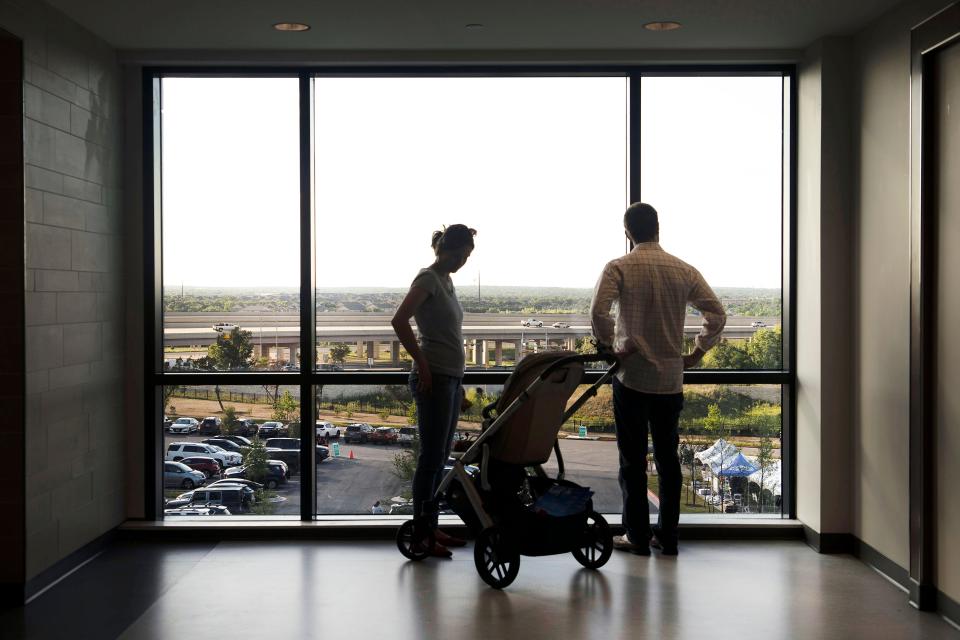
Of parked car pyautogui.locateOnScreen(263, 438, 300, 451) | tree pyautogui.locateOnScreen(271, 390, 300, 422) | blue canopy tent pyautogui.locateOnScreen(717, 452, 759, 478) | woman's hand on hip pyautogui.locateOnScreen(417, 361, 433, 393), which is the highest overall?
woman's hand on hip pyautogui.locateOnScreen(417, 361, 433, 393)

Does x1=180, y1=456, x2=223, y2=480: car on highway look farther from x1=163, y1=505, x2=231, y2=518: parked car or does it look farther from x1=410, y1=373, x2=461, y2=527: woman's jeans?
x1=410, y1=373, x2=461, y2=527: woman's jeans

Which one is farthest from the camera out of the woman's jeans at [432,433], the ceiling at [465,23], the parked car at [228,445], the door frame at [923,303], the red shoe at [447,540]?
the parked car at [228,445]

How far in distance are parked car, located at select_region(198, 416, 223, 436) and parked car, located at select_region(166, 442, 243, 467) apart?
0.06 m

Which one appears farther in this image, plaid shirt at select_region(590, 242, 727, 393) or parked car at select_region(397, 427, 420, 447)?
parked car at select_region(397, 427, 420, 447)

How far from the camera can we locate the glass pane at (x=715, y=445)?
477cm

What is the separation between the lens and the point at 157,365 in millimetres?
4746

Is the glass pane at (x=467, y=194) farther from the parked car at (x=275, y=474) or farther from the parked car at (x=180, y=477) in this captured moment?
the parked car at (x=180, y=477)

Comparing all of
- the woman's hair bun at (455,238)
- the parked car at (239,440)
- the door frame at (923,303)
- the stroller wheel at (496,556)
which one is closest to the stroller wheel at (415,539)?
the stroller wheel at (496,556)

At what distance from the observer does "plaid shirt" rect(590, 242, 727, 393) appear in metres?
4.11

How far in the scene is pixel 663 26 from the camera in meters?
4.18

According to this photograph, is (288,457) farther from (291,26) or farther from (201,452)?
(291,26)

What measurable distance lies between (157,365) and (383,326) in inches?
47.0

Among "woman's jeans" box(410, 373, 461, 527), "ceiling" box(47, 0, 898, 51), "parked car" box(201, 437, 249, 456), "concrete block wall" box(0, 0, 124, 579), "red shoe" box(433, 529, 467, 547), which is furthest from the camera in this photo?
"parked car" box(201, 437, 249, 456)

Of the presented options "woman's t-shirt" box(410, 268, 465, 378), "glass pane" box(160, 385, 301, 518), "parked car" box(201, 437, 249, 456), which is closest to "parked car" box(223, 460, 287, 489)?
"glass pane" box(160, 385, 301, 518)
